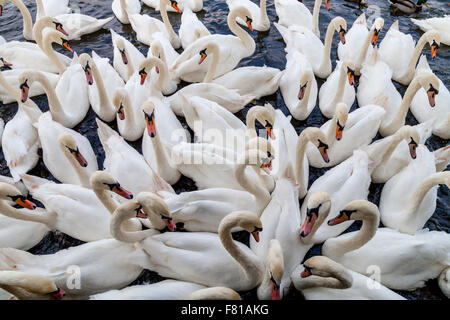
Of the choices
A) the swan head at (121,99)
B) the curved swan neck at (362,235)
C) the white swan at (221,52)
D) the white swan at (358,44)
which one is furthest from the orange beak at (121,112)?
the white swan at (358,44)

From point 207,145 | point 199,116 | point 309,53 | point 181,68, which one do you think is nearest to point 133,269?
point 207,145

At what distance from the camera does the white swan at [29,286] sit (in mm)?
4332

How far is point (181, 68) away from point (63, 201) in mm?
3836

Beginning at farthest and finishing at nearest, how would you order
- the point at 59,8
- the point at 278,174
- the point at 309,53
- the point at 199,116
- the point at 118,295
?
the point at 59,8 → the point at 309,53 → the point at 199,116 → the point at 278,174 → the point at 118,295

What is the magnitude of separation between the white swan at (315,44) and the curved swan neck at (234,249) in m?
4.99

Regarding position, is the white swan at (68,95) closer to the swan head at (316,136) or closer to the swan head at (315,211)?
the swan head at (316,136)

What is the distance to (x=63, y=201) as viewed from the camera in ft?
18.0

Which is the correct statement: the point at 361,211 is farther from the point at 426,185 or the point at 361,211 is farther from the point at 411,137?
the point at 411,137

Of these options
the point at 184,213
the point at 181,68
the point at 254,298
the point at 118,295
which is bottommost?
the point at 254,298

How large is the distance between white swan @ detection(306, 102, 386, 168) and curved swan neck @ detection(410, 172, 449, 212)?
1.46 metres

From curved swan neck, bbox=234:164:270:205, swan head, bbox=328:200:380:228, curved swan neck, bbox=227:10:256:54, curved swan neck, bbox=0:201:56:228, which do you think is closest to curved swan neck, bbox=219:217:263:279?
curved swan neck, bbox=234:164:270:205

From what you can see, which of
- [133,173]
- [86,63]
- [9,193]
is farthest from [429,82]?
[9,193]

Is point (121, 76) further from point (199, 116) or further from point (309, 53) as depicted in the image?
point (309, 53)

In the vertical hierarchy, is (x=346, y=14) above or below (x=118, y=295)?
above
